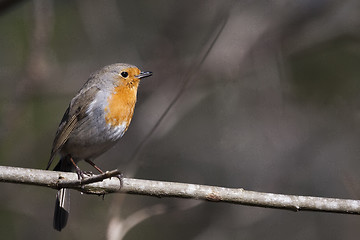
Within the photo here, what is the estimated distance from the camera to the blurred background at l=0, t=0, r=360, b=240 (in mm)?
6453

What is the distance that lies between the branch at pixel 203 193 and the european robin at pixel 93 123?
0.97 m

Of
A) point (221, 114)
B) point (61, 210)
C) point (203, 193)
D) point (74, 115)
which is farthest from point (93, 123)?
point (221, 114)

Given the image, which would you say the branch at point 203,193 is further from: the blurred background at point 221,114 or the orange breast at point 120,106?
the blurred background at point 221,114

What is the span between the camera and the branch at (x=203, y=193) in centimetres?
348

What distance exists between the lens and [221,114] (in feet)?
23.0

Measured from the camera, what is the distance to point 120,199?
3.65 meters

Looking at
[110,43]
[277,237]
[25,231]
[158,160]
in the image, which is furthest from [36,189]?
[277,237]

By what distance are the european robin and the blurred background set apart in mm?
1139

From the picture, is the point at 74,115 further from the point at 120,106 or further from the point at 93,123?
the point at 120,106

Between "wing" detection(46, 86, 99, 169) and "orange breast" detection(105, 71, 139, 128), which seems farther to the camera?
"wing" detection(46, 86, 99, 169)

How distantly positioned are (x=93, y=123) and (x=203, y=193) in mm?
1531

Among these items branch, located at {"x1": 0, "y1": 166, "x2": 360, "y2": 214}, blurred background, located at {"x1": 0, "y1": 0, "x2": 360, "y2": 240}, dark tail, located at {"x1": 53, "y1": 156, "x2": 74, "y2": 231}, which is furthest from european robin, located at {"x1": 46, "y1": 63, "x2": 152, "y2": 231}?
blurred background, located at {"x1": 0, "y1": 0, "x2": 360, "y2": 240}

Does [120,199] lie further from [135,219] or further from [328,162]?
[328,162]

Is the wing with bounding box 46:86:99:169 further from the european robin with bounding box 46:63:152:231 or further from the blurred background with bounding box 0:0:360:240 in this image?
the blurred background with bounding box 0:0:360:240
